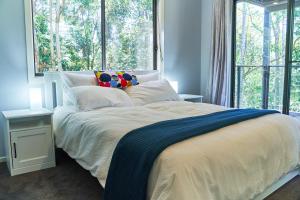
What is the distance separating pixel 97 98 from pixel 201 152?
5.18ft

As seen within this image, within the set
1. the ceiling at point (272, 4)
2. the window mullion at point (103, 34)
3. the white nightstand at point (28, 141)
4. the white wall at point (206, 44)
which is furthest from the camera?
the white wall at point (206, 44)

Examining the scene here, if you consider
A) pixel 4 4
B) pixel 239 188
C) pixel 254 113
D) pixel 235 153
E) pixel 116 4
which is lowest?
pixel 239 188

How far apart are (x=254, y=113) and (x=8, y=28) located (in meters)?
2.79

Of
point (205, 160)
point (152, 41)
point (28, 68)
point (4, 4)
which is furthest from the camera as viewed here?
point (152, 41)

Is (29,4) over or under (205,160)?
over

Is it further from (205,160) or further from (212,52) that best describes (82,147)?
(212,52)

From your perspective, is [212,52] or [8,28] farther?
[212,52]

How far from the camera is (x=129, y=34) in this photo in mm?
4035

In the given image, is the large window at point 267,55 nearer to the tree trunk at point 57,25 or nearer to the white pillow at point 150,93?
the white pillow at point 150,93

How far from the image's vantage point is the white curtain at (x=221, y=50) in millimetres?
4242

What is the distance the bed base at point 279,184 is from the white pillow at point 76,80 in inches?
84.8

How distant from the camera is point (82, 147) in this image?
222 centimetres

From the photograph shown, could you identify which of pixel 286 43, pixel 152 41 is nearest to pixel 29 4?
pixel 152 41

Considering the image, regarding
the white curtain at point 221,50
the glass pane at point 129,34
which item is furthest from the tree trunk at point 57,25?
the white curtain at point 221,50
